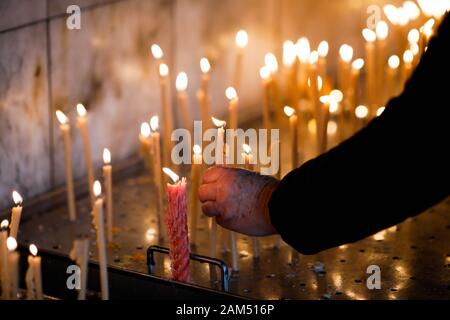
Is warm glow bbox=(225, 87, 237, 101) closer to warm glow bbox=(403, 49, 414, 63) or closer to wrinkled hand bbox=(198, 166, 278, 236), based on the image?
wrinkled hand bbox=(198, 166, 278, 236)

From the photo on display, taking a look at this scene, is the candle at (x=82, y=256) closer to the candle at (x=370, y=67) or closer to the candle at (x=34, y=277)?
the candle at (x=34, y=277)

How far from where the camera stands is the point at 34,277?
1512mm

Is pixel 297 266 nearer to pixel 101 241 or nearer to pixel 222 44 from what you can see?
pixel 101 241

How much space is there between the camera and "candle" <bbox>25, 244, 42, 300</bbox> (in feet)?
4.89

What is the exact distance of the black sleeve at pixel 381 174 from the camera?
1289mm

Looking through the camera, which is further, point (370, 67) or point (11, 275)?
point (370, 67)

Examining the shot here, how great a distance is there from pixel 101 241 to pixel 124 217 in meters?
0.69

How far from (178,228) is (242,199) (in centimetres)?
20

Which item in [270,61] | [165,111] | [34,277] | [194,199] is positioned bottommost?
[34,277]

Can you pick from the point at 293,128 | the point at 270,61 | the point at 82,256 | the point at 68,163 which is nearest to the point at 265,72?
the point at 270,61

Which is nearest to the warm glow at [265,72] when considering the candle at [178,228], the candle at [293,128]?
the candle at [293,128]

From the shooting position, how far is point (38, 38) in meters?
2.22

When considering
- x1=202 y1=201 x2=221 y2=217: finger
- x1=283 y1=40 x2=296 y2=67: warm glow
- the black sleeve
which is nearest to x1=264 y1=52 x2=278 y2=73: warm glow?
x1=283 y1=40 x2=296 y2=67: warm glow

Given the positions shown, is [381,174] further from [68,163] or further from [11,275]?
[68,163]
